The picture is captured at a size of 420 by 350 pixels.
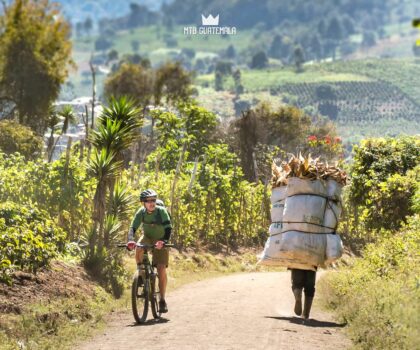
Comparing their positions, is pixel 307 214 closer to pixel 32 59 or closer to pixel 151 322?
pixel 151 322

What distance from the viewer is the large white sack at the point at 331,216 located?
48.6 feet

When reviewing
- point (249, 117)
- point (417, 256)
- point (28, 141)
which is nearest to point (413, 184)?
point (417, 256)

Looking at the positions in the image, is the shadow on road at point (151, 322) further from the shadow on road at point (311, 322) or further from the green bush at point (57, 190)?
the green bush at point (57, 190)

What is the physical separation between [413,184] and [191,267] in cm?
827

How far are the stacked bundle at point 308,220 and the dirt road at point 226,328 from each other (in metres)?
0.95

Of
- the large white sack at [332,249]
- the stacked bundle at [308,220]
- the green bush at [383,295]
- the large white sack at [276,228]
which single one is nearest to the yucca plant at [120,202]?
the green bush at [383,295]

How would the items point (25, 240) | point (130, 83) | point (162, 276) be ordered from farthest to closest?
point (130, 83) → point (25, 240) → point (162, 276)

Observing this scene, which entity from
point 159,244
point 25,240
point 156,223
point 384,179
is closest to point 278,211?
point 156,223

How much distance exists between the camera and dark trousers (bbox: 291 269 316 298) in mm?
14683

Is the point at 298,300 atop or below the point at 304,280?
below

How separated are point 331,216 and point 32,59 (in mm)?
37959

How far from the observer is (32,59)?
165 feet

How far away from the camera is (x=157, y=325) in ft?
43.0

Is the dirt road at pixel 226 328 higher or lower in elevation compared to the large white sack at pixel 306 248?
lower
